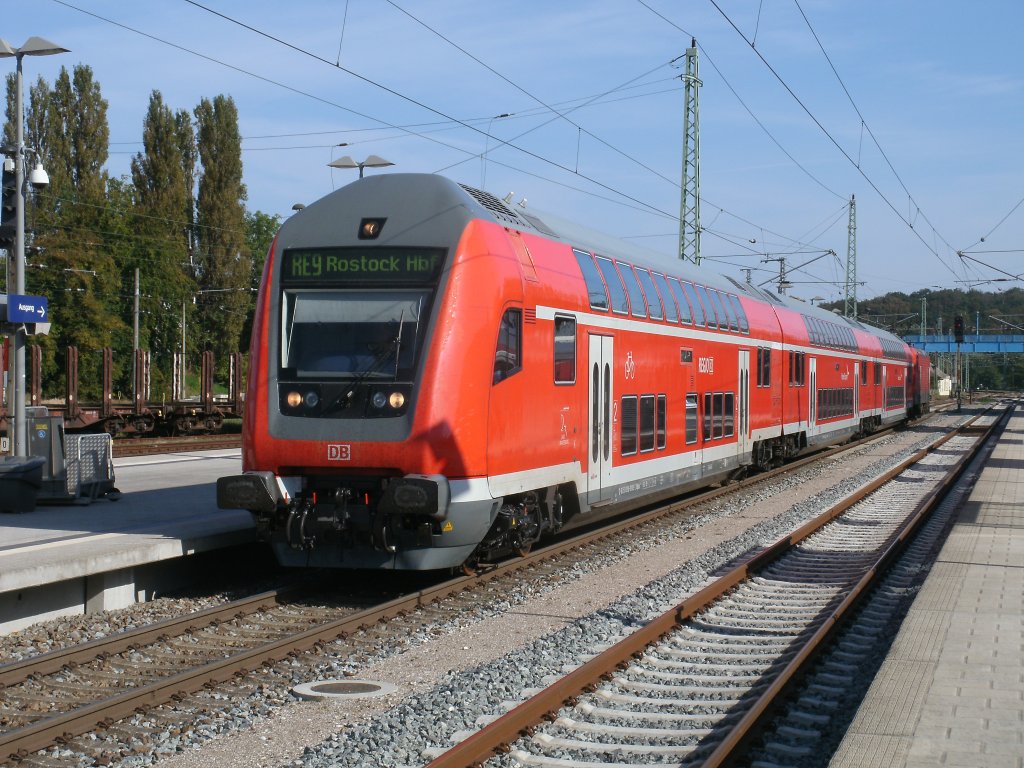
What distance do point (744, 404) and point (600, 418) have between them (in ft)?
25.5

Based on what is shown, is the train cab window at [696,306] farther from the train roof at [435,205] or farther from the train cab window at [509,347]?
the train cab window at [509,347]

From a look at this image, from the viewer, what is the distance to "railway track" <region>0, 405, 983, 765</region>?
653 cm

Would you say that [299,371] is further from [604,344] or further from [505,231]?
[604,344]

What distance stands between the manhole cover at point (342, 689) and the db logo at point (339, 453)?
2.66 meters

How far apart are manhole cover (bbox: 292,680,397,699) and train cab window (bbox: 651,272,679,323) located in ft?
29.4

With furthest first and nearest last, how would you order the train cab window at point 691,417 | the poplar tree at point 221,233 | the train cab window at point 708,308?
the poplar tree at point 221,233
the train cab window at point 708,308
the train cab window at point 691,417

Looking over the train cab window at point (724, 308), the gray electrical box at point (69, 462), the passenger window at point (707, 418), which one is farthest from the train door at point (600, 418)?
the gray electrical box at point (69, 462)

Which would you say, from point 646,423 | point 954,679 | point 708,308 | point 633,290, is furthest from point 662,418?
point 954,679

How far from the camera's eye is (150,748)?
6270 mm

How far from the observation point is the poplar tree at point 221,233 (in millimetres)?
63219

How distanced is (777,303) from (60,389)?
3988 cm

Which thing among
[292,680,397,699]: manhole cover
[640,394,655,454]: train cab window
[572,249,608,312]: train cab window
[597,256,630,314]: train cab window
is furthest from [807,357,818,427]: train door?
[292,680,397,699]: manhole cover

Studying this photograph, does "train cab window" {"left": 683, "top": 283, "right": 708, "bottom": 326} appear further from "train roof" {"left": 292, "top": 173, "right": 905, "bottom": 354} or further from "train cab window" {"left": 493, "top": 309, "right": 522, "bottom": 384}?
"train cab window" {"left": 493, "top": 309, "right": 522, "bottom": 384}

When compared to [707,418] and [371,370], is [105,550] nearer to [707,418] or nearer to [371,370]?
[371,370]
